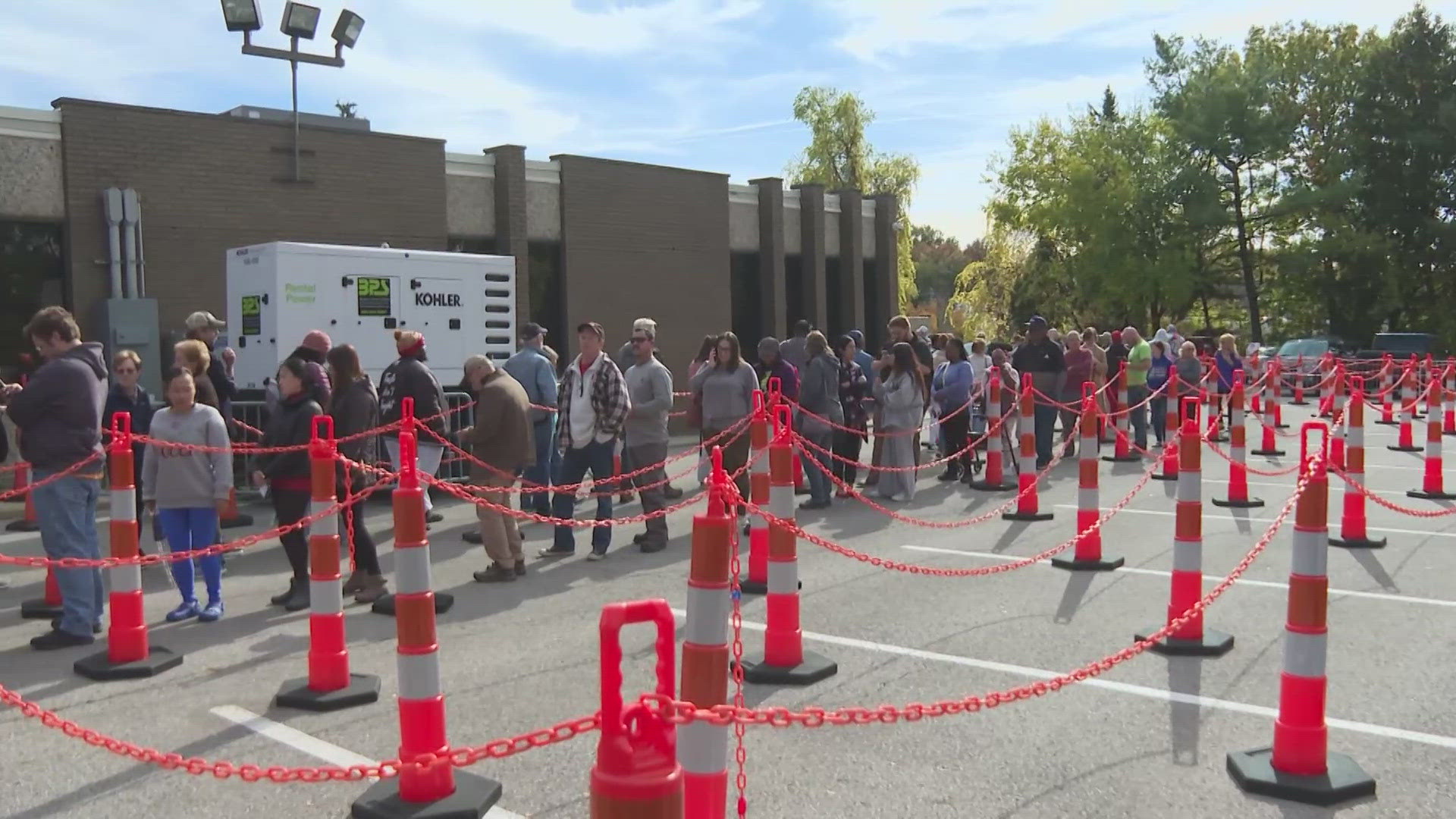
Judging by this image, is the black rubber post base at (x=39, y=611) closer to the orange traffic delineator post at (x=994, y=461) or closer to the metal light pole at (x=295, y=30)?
the orange traffic delineator post at (x=994, y=461)

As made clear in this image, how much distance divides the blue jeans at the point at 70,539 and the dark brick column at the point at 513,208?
17326mm

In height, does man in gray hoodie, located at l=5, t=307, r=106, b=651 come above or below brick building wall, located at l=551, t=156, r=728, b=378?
below

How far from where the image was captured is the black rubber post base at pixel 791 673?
20.3 ft

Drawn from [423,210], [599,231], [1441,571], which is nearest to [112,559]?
[1441,571]

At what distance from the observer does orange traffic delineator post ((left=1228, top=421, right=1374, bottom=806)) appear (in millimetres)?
4590

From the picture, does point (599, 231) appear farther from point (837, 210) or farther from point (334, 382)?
point (334, 382)

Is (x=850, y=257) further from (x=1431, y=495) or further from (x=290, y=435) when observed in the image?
(x=290, y=435)

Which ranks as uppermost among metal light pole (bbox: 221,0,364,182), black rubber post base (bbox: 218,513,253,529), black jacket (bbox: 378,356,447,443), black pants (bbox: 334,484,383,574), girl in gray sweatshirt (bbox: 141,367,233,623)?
metal light pole (bbox: 221,0,364,182)

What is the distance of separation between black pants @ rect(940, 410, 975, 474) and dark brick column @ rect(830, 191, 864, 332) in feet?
62.2

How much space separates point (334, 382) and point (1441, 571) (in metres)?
8.08

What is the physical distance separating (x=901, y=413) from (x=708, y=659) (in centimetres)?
995

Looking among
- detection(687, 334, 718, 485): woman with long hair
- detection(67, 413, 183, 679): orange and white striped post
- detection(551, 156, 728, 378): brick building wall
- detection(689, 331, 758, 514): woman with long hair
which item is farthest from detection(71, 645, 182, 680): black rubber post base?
detection(551, 156, 728, 378): brick building wall

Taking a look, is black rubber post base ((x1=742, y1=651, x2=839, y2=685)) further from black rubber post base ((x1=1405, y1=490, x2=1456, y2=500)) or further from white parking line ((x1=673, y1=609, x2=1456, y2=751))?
black rubber post base ((x1=1405, y1=490, x2=1456, y2=500))

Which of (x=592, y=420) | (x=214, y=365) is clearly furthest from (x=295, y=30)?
(x=592, y=420)
